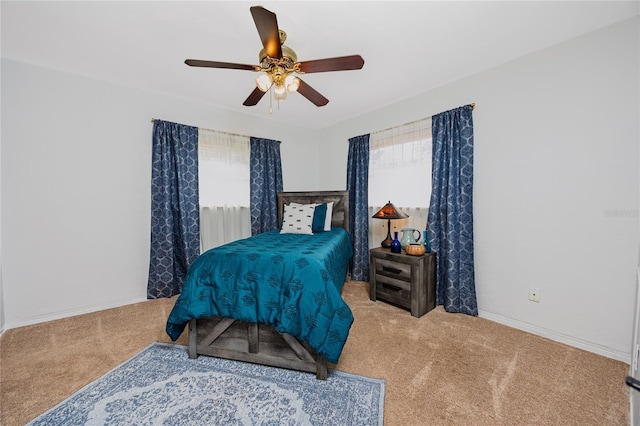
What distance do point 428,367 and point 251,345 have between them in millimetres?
1185

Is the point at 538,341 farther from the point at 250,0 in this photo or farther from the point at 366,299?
the point at 250,0

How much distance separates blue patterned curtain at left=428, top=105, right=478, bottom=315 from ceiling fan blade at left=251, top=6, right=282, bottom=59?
1887 mm

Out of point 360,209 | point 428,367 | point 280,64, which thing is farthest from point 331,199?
point 428,367

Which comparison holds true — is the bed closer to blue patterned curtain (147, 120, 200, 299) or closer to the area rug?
the area rug

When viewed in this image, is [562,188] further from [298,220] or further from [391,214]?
[298,220]

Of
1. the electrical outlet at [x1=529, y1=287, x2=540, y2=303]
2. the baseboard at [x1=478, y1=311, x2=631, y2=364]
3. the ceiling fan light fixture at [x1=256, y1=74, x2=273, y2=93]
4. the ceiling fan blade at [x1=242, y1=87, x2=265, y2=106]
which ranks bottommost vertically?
the baseboard at [x1=478, y1=311, x2=631, y2=364]

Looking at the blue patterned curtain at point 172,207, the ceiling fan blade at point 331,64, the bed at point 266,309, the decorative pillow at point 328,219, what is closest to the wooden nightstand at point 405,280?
the decorative pillow at point 328,219

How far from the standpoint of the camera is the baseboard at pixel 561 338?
1762 mm

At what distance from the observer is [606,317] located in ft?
5.96

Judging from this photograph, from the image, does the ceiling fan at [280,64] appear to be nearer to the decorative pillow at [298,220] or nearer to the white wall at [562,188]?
the decorative pillow at [298,220]

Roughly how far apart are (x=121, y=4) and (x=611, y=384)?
3.82 m

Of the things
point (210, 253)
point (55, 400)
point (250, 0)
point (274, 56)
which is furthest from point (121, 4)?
point (55, 400)

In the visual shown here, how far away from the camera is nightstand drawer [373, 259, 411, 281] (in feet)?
8.32

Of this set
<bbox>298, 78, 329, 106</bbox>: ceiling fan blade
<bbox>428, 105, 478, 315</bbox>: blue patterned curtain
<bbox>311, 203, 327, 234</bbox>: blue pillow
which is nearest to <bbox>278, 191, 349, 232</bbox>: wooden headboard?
<bbox>311, 203, 327, 234</bbox>: blue pillow
